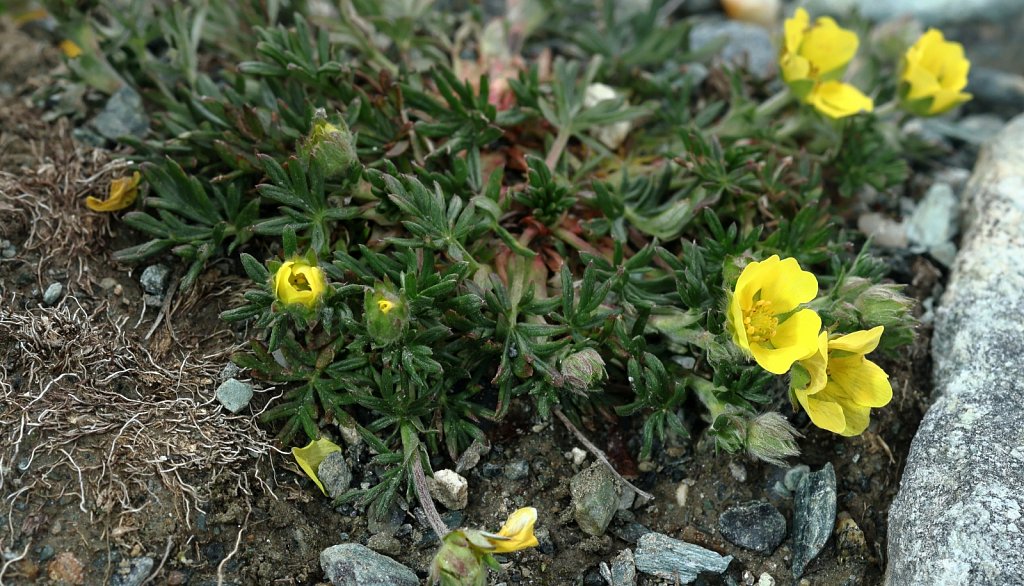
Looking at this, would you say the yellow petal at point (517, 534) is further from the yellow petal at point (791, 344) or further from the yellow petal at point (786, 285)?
the yellow petal at point (786, 285)

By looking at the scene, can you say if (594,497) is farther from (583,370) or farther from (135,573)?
(135,573)

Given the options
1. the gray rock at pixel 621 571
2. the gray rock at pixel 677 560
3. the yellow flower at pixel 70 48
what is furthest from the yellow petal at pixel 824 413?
the yellow flower at pixel 70 48

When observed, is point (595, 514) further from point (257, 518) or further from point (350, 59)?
point (350, 59)

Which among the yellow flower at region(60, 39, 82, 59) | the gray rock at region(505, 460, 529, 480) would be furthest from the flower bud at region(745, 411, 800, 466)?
the yellow flower at region(60, 39, 82, 59)

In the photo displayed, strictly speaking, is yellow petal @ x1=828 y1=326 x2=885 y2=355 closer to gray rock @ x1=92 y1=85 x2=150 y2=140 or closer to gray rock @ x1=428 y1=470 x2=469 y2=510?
gray rock @ x1=428 y1=470 x2=469 y2=510

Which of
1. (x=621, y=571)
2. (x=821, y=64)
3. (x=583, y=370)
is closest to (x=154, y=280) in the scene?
(x=583, y=370)

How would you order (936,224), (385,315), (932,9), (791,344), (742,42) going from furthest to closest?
(932,9) < (742,42) < (936,224) < (791,344) < (385,315)

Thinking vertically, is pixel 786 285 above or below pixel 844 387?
above

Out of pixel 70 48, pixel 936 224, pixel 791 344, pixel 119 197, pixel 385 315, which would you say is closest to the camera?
pixel 385 315

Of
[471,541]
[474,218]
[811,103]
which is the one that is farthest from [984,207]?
[471,541]
